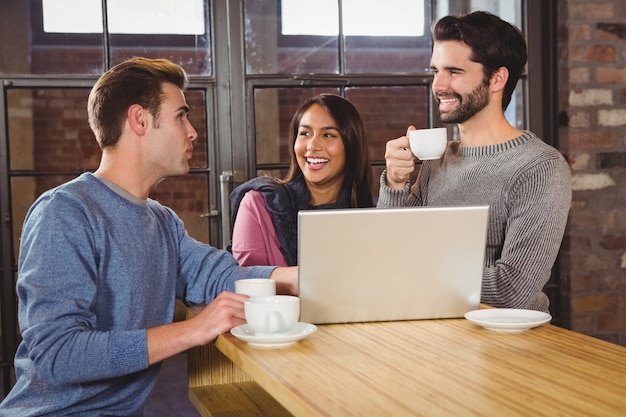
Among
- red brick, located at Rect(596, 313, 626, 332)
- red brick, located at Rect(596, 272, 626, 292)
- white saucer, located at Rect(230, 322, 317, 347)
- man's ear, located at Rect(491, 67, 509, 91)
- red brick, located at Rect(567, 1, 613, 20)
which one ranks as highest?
red brick, located at Rect(567, 1, 613, 20)

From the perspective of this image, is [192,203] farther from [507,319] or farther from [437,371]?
[437,371]

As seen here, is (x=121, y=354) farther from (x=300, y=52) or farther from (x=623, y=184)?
(x=623, y=184)

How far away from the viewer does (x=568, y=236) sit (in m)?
3.30

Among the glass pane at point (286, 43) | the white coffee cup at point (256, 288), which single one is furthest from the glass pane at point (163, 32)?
the white coffee cup at point (256, 288)

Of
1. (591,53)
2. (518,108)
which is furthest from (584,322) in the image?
(591,53)

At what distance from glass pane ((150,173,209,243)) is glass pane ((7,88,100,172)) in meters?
0.35

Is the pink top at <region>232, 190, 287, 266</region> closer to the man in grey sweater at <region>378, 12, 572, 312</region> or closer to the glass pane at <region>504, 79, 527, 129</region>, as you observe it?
the man in grey sweater at <region>378, 12, 572, 312</region>

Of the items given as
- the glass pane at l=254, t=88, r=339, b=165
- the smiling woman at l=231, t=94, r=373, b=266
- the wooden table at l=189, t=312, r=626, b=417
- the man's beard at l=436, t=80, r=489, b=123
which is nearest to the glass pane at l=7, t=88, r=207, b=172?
the glass pane at l=254, t=88, r=339, b=165

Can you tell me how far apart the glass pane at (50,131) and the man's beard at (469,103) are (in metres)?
1.61

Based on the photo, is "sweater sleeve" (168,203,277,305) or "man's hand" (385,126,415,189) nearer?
"sweater sleeve" (168,203,277,305)

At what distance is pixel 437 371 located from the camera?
1188 millimetres

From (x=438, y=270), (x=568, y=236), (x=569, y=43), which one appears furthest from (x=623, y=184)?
(x=438, y=270)

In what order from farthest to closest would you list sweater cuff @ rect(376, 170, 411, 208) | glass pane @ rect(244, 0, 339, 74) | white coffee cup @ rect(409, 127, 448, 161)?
glass pane @ rect(244, 0, 339, 74) → sweater cuff @ rect(376, 170, 411, 208) → white coffee cup @ rect(409, 127, 448, 161)

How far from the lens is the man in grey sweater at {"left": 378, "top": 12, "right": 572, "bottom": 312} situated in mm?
1952
